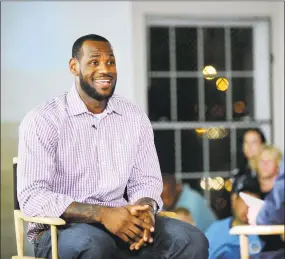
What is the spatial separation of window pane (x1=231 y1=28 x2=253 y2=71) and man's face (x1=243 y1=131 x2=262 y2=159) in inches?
10.9

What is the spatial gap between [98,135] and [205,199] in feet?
3.53

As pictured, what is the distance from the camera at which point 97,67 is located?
1.75 m

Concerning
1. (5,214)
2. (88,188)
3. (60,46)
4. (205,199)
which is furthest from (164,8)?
A: (88,188)

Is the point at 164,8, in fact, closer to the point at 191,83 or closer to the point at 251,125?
the point at 191,83

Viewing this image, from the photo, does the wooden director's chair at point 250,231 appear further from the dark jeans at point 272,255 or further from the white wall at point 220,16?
the white wall at point 220,16

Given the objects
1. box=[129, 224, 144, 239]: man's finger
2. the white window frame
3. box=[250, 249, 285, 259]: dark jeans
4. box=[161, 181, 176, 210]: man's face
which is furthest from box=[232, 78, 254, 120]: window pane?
box=[129, 224, 144, 239]: man's finger

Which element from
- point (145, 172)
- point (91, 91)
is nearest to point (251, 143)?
point (145, 172)

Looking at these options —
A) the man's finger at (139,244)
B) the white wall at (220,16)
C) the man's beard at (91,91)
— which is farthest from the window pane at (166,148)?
the man's finger at (139,244)

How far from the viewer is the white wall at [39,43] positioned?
2479mm

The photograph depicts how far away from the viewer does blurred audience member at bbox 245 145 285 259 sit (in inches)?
72.9

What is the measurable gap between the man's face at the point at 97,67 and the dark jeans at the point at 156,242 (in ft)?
1.15

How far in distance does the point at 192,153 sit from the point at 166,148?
11 cm

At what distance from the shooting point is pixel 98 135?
1787 mm

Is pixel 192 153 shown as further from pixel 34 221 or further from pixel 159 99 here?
pixel 34 221
